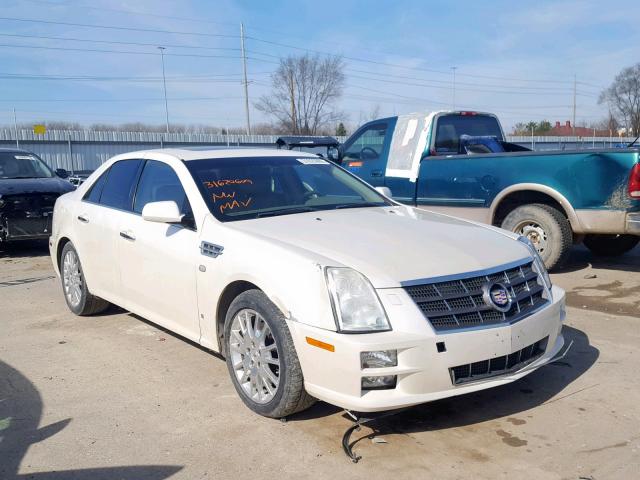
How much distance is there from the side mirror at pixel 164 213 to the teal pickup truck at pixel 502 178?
2011 millimetres

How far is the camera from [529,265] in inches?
150

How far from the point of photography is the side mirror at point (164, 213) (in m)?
4.17

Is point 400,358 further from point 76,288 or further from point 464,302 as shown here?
point 76,288

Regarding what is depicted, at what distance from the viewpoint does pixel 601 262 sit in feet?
26.3

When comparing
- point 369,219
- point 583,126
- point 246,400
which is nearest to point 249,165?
point 369,219

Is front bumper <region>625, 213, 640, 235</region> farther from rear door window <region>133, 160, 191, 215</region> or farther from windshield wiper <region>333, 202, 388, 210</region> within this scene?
rear door window <region>133, 160, 191, 215</region>

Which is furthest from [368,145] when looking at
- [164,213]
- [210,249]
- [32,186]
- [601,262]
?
[210,249]

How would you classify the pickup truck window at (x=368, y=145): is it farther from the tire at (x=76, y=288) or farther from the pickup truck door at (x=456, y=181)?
the tire at (x=76, y=288)

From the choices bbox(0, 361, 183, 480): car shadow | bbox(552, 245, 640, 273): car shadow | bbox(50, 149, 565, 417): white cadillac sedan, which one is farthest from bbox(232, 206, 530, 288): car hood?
bbox(552, 245, 640, 273): car shadow

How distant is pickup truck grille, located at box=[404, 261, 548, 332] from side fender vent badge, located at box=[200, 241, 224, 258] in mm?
1305

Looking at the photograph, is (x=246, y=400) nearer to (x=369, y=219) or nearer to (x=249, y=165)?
(x=369, y=219)

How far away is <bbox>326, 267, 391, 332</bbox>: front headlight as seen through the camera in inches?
124

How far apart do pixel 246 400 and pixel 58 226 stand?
345cm

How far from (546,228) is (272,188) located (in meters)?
3.83
